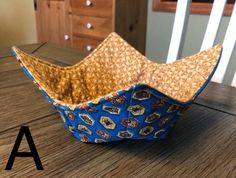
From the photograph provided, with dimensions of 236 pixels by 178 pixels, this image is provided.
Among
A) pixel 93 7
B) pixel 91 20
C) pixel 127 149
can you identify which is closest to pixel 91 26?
pixel 91 20

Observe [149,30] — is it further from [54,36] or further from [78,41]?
[54,36]

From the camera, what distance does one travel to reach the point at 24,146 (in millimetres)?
475

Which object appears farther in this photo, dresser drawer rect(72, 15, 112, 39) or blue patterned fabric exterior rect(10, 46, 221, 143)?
dresser drawer rect(72, 15, 112, 39)

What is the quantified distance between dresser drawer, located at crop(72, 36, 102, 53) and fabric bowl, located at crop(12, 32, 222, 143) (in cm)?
164

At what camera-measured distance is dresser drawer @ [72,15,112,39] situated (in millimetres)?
2160

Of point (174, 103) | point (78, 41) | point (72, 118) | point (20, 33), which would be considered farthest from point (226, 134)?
point (20, 33)

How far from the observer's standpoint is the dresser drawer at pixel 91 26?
2.16 meters

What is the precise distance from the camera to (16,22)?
10.4 ft

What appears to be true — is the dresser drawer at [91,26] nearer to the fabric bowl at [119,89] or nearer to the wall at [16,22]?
the wall at [16,22]

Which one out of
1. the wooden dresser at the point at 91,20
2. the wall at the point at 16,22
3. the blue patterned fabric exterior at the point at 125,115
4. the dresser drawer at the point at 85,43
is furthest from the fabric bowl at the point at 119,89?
the wall at the point at 16,22

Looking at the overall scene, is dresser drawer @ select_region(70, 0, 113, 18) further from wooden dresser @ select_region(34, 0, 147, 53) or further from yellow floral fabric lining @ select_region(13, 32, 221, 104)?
yellow floral fabric lining @ select_region(13, 32, 221, 104)

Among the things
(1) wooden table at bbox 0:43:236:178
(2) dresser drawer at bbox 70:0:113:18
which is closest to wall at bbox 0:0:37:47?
(2) dresser drawer at bbox 70:0:113:18

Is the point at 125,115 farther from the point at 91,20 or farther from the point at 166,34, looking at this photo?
the point at 166,34

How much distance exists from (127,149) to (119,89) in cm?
13
